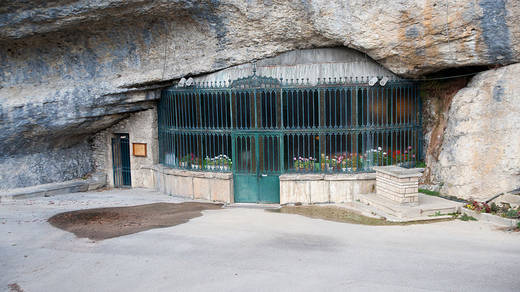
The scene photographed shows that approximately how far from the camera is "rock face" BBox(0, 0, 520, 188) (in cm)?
1062

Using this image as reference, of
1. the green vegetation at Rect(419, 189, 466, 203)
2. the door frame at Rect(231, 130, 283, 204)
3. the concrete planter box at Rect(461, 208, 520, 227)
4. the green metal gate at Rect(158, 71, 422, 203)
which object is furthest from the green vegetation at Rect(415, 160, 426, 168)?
the door frame at Rect(231, 130, 283, 204)

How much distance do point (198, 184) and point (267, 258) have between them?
18.3 feet

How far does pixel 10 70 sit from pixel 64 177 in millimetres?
3639

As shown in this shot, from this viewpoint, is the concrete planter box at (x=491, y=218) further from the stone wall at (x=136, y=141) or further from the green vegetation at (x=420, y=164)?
the stone wall at (x=136, y=141)

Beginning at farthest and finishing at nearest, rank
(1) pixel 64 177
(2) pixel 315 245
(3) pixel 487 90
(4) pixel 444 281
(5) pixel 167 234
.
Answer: (1) pixel 64 177 < (3) pixel 487 90 < (5) pixel 167 234 < (2) pixel 315 245 < (4) pixel 444 281

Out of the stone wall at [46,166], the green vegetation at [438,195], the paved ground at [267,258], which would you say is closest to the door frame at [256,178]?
the paved ground at [267,258]

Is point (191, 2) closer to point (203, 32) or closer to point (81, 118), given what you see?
point (203, 32)

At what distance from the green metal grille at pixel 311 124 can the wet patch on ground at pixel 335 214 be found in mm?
1137

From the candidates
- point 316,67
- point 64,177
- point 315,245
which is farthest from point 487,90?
point 64,177

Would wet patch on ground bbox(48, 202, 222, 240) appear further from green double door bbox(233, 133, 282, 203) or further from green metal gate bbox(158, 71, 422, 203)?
green metal gate bbox(158, 71, 422, 203)

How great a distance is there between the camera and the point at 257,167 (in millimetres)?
12352

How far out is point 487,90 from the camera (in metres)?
10.5

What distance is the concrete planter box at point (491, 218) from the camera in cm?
884

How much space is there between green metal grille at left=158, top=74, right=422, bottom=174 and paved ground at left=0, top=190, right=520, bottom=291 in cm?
248
